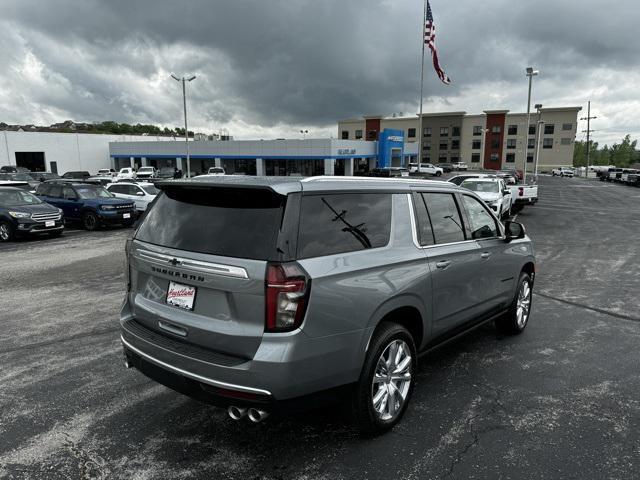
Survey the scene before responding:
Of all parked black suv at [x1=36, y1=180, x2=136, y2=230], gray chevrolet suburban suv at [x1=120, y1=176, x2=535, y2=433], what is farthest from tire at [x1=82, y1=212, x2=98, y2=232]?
gray chevrolet suburban suv at [x1=120, y1=176, x2=535, y2=433]

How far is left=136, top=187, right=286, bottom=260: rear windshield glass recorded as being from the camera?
2.82m

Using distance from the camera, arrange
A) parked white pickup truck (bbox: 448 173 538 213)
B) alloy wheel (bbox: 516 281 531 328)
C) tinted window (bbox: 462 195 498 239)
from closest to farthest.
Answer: tinted window (bbox: 462 195 498 239) < alloy wheel (bbox: 516 281 531 328) < parked white pickup truck (bbox: 448 173 538 213)

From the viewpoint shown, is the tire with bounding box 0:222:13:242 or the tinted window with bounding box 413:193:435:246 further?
the tire with bounding box 0:222:13:242

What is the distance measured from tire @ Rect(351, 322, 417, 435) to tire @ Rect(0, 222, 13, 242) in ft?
45.7

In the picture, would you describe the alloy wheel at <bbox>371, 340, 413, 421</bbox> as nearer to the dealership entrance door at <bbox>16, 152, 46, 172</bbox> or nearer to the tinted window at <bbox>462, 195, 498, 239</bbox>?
the tinted window at <bbox>462, 195, 498, 239</bbox>

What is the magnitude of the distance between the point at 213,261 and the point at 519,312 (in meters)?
4.11

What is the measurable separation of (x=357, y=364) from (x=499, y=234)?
273cm

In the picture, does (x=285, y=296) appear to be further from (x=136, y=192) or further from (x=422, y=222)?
(x=136, y=192)

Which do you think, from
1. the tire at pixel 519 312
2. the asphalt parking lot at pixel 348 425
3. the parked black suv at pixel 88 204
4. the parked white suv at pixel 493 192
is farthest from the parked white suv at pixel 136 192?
the tire at pixel 519 312

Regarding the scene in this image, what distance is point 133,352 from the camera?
337cm

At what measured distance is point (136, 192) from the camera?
18906 mm

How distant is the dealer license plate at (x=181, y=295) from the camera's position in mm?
3020

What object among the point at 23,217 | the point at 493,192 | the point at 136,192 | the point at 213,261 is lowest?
the point at 23,217

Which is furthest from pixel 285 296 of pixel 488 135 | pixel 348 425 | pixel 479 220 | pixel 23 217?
pixel 488 135
